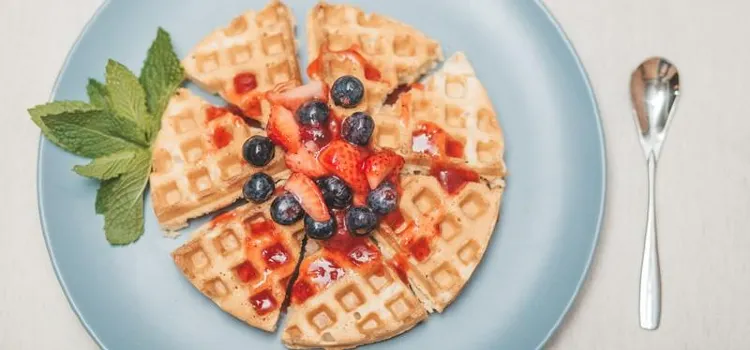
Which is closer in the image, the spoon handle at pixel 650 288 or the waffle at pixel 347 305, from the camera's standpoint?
the waffle at pixel 347 305

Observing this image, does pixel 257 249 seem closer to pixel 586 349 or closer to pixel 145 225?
pixel 145 225

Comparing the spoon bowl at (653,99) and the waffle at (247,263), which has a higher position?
the spoon bowl at (653,99)

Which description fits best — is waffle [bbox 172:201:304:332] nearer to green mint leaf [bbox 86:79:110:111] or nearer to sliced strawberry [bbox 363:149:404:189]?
sliced strawberry [bbox 363:149:404:189]

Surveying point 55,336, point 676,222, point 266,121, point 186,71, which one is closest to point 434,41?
point 266,121

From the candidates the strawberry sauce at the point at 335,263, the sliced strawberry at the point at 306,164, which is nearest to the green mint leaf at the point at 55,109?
the sliced strawberry at the point at 306,164

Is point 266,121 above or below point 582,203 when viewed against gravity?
above

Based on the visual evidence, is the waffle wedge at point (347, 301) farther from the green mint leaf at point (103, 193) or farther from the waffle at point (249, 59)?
the green mint leaf at point (103, 193)

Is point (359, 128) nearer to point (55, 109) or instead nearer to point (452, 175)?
point (452, 175)
